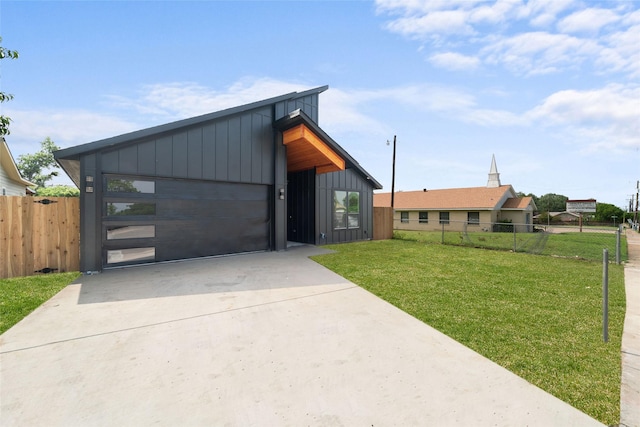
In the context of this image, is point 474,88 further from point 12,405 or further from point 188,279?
point 12,405

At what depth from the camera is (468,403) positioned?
6.51ft

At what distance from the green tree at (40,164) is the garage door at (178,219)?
3928 cm

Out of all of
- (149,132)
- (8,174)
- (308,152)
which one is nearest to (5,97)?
(149,132)

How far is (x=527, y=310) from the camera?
3881mm

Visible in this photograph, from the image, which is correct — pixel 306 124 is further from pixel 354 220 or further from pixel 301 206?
pixel 354 220

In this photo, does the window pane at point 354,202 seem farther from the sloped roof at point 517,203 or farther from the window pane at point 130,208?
the sloped roof at point 517,203

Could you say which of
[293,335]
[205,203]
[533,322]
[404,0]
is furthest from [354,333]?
[404,0]

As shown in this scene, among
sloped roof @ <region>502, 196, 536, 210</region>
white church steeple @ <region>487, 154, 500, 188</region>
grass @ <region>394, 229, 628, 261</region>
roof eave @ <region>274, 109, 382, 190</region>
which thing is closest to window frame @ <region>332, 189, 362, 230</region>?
roof eave @ <region>274, 109, 382, 190</region>

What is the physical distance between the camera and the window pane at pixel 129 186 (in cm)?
628

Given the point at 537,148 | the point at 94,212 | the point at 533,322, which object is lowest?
the point at 533,322

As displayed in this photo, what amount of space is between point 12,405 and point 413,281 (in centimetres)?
539

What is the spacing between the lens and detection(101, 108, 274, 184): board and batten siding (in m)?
6.46

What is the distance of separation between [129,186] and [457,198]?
81.9ft

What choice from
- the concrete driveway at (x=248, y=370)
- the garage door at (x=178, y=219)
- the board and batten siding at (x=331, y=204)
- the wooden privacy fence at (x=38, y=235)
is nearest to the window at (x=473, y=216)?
the board and batten siding at (x=331, y=204)
